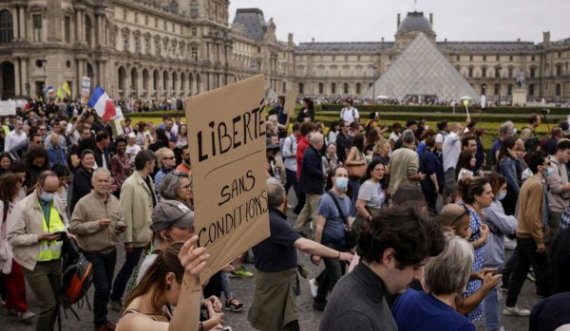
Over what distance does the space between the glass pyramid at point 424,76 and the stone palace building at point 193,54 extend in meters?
3.05

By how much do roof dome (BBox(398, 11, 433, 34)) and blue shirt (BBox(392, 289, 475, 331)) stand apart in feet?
426

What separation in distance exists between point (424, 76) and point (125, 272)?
1939 inches

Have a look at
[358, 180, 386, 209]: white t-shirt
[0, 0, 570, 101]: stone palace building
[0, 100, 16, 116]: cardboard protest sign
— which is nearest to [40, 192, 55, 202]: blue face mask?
[358, 180, 386, 209]: white t-shirt

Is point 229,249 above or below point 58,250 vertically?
above

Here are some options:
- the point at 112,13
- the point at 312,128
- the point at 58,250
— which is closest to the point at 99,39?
the point at 112,13

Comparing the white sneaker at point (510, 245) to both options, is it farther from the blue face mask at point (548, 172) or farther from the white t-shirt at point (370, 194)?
the white t-shirt at point (370, 194)

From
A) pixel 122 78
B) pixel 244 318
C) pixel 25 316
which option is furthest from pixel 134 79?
pixel 244 318

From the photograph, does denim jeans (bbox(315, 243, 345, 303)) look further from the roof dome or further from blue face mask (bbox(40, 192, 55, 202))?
the roof dome

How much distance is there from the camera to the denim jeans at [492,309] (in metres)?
5.55

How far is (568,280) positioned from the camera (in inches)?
150

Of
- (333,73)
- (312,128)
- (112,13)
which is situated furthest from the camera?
(333,73)

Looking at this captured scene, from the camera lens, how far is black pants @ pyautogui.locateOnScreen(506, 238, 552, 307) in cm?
661

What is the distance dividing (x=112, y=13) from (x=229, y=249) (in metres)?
60.3

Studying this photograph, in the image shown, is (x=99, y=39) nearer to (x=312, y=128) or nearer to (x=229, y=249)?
(x=312, y=128)
